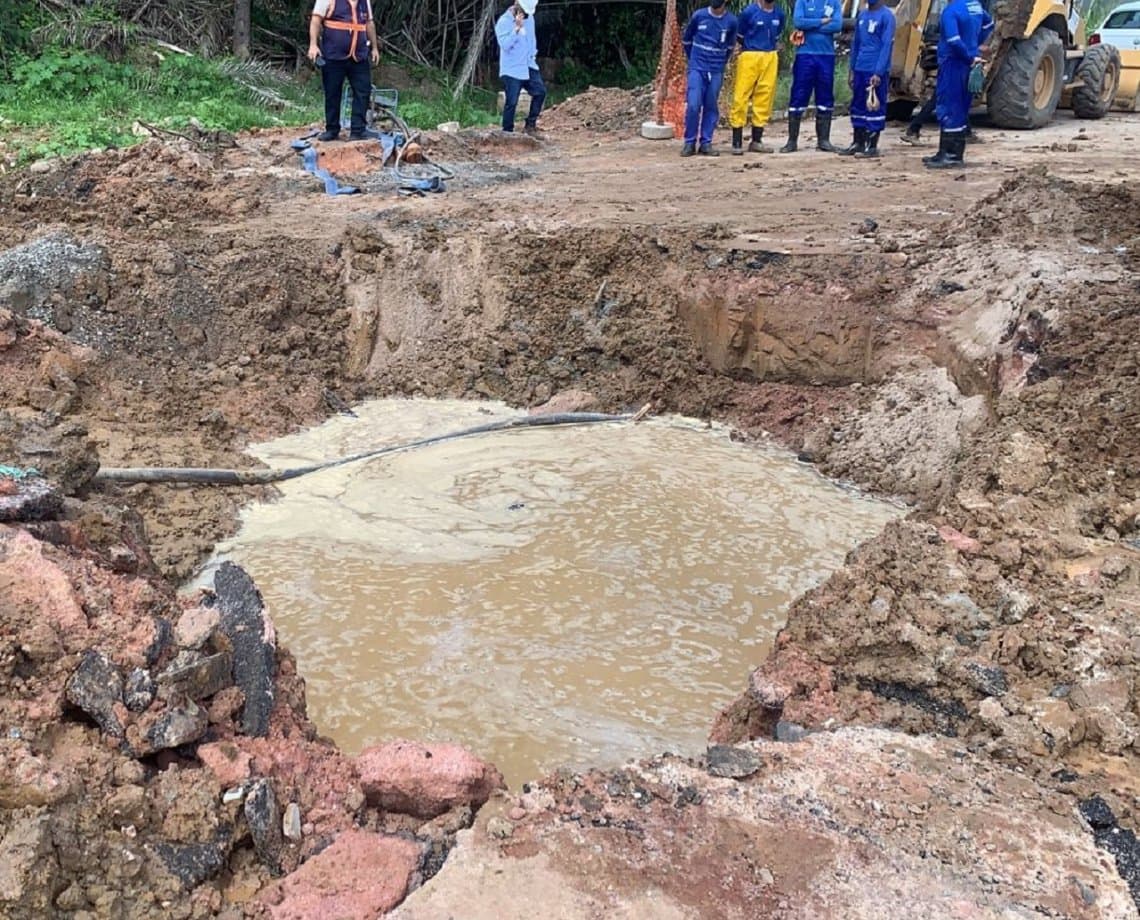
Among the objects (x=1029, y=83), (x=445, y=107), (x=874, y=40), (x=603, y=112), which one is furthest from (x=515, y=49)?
(x=1029, y=83)

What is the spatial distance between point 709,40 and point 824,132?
161cm

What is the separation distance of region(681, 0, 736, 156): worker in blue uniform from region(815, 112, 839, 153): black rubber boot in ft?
3.66

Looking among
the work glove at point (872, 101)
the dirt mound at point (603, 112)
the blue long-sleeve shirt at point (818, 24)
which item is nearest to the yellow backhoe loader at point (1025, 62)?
the blue long-sleeve shirt at point (818, 24)

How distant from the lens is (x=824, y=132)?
1032 cm

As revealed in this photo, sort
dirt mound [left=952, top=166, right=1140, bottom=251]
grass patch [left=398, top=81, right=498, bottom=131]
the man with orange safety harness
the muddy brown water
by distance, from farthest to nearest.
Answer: grass patch [left=398, top=81, right=498, bottom=131]
the man with orange safety harness
dirt mound [left=952, top=166, right=1140, bottom=251]
the muddy brown water

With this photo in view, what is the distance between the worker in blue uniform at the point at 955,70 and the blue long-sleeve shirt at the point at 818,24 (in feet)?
3.88

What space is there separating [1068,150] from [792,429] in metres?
5.89

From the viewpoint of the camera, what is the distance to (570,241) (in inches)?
285

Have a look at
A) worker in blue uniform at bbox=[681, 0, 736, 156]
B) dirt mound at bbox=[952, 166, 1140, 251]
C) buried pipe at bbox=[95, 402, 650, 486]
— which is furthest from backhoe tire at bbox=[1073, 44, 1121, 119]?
buried pipe at bbox=[95, 402, 650, 486]

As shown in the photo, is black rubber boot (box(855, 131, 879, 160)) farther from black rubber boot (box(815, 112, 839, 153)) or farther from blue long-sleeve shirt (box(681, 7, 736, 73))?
blue long-sleeve shirt (box(681, 7, 736, 73))

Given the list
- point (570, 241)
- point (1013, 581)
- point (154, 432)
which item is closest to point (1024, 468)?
point (1013, 581)

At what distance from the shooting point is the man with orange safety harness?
8.84 meters

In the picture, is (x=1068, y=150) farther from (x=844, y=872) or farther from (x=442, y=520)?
(x=844, y=872)

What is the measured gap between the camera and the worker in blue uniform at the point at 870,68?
9.60 metres
